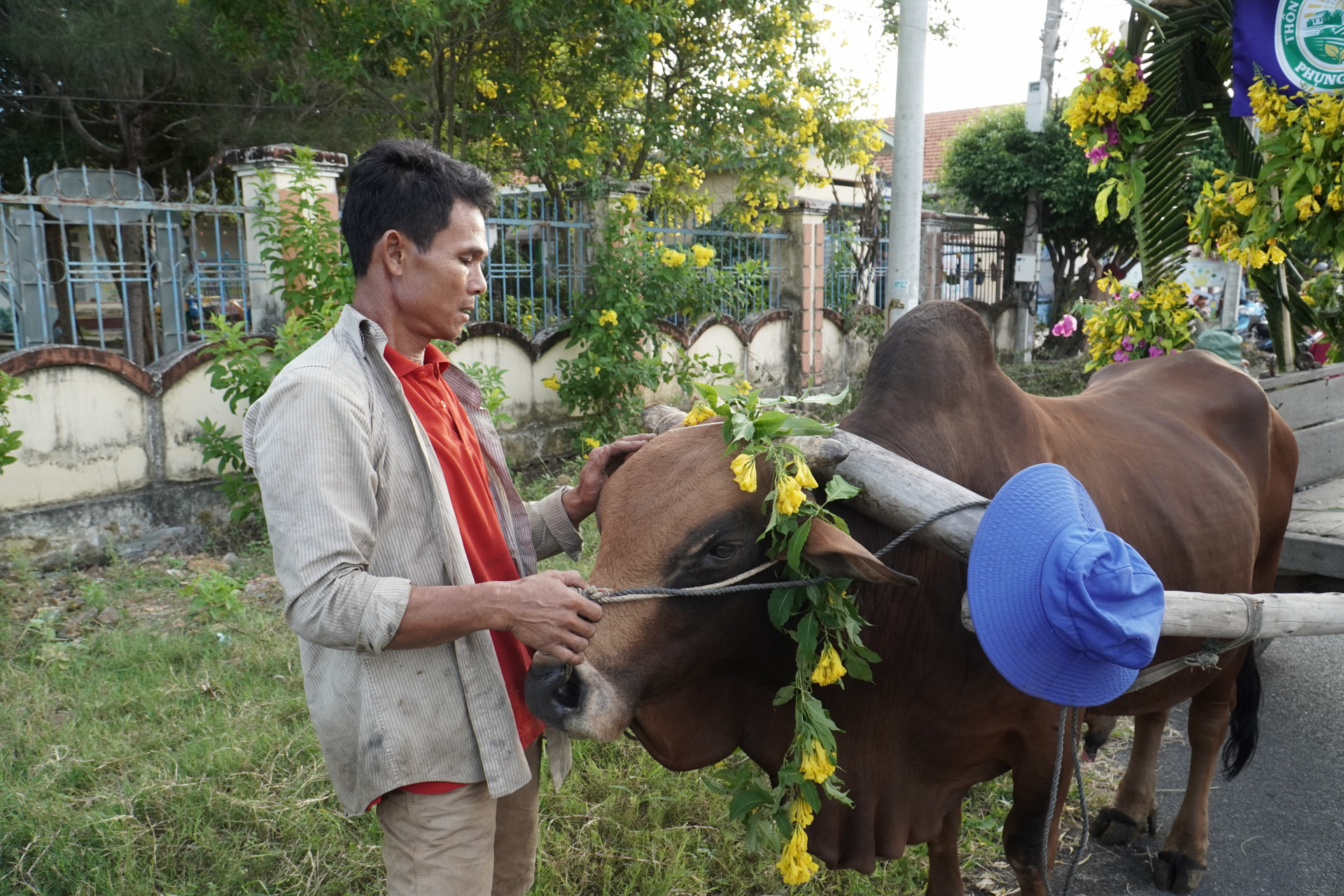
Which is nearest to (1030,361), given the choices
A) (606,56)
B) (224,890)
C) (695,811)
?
(606,56)

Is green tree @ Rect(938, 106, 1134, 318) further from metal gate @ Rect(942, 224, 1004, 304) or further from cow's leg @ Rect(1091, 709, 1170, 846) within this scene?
cow's leg @ Rect(1091, 709, 1170, 846)

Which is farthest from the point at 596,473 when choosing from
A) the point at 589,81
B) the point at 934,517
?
the point at 589,81

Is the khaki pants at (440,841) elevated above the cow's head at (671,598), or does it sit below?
below

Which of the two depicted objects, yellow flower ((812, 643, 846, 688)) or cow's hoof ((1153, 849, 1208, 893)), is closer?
yellow flower ((812, 643, 846, 688))

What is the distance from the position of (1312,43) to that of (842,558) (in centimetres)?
294

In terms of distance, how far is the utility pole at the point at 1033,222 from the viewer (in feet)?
41.2

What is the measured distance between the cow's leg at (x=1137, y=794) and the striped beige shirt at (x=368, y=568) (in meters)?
2.43

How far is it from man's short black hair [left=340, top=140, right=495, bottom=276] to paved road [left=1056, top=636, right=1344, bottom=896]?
273cm

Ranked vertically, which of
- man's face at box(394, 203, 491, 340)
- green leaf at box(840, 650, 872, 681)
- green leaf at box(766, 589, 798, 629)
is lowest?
green leaf at box(840, 650, 872, 681)

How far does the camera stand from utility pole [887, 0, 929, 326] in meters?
6.81

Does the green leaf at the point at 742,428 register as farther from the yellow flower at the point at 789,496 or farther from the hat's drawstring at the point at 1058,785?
the hat's drawstring at the point at 1058,785

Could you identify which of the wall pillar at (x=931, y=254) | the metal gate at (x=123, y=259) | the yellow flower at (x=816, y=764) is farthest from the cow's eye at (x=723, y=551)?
the wall pillar at (x=931, y=254)

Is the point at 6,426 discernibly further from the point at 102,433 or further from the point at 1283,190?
the point at 1283,190

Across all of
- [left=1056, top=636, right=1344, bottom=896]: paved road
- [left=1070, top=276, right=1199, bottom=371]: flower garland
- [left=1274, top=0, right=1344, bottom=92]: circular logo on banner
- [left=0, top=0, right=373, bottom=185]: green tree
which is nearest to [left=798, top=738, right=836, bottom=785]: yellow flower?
[left=1056, top=636, right=1344, bottom=896]: paved road
